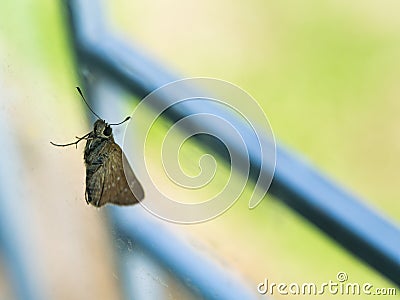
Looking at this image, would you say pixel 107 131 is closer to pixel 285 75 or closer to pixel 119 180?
pixel 119 180

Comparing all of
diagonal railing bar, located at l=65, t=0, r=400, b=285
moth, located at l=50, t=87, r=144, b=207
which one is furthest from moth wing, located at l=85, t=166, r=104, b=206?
diagonal railing bar, located at l=65, t=0, r=400, b=285

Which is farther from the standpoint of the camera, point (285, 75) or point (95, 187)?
point (95, 187)

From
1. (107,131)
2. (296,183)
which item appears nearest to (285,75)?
(296,183)

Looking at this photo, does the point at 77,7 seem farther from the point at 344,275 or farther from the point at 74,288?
the point at 344,275

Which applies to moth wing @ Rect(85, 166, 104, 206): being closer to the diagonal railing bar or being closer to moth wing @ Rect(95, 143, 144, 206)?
moth wing @ Rect(95, 143, 144, 206)

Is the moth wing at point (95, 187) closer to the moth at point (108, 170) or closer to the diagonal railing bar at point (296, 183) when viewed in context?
the moth at point (108, 170)

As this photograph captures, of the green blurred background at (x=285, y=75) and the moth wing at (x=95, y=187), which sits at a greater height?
the green blurred background at (x=285, y=75)

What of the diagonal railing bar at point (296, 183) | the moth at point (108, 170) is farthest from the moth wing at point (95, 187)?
the diagonal railing bar at point (296, 183)
